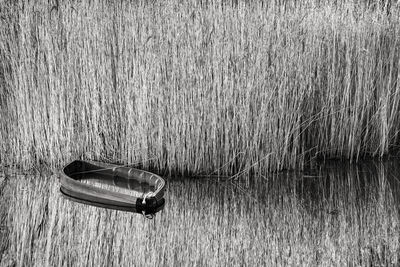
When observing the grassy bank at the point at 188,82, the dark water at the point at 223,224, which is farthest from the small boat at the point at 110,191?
the grassy bank at the point at 188,82

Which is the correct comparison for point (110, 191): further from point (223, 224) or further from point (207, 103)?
point (207, 103)

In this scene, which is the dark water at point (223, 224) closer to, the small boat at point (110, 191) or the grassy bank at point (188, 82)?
the small boat at point (110, 191)

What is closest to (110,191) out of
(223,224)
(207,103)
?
(223,224)

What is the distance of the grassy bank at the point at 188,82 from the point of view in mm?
4352

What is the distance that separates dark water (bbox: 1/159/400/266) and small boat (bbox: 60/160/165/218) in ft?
0.20

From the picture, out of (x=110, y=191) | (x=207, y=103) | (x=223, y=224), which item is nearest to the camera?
(x=223, y=224)

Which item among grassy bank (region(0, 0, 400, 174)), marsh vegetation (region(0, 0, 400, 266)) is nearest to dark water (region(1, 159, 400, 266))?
marsh vegetation (region(0, 0, 400, 266))

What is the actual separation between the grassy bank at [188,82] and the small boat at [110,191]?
0.61 ft

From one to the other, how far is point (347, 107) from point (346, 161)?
48 cm

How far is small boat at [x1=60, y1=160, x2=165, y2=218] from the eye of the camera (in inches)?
148

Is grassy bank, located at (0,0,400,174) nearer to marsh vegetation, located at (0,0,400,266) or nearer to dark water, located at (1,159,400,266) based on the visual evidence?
marsh vegetation, located at (0,0,400,266)

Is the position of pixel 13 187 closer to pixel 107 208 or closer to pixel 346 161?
pixel 107 208

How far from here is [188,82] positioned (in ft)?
14.3

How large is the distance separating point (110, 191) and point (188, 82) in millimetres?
1080
